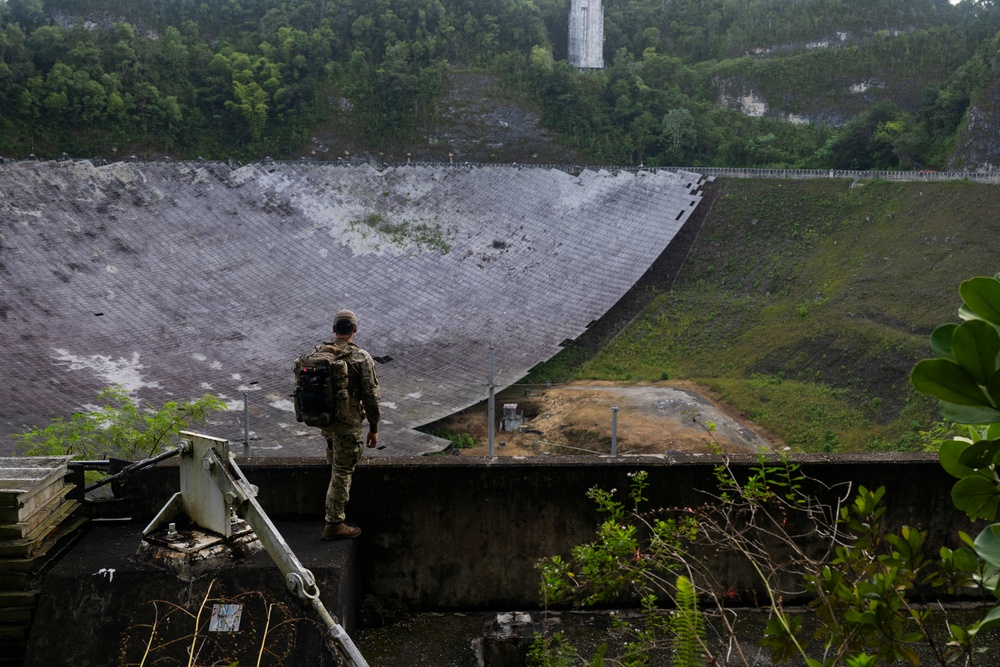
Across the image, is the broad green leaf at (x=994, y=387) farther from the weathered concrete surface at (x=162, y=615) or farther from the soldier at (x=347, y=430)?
the soldier at (x=347, y=430)

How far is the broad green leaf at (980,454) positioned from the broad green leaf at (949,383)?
92mm

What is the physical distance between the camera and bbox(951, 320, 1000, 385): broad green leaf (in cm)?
105

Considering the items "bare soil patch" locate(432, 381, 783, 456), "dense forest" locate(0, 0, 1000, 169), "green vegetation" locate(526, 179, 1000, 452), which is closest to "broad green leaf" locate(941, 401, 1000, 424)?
"bare soil patch" locate(432, 381, 783, 456)

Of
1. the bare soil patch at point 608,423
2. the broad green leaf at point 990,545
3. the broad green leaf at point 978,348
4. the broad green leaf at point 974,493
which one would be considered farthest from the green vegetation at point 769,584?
the bare soil patch at point 608,423

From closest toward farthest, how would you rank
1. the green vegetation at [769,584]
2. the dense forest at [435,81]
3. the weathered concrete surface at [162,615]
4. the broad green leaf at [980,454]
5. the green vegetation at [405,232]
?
the broad green leaf at [980,454], the green vegetation at [769,584], the weathered concrete surface at [162,615], the green vegetation at [405,232], the dense forest at [435,81]

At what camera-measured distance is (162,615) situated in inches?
111

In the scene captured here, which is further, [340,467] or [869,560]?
[340,467]

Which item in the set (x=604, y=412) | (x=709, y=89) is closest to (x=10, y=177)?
(x=604, y=412)

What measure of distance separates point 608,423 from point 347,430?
39.4 feet

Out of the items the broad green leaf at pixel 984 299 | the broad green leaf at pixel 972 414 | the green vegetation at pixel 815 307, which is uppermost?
the broad green leaf at pixel 984 299

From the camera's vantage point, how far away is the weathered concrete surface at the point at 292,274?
15375mm

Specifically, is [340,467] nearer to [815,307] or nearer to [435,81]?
[815,307]

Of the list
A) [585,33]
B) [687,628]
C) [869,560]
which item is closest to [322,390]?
[687,628]

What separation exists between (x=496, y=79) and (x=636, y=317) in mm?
16060
